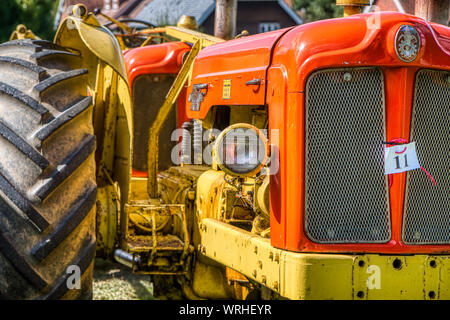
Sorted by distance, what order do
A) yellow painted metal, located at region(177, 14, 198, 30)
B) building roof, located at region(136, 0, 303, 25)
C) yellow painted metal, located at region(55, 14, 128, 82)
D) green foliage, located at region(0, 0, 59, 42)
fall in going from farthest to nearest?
building roof, located at region(136, 0, 303, 25) < green foliage, located at region(0, 0, 59, 42) < yellow painted metal, located at region(177, 14, 198, 30) < yellow painted metal, located at region(55, 14, 128, 82)

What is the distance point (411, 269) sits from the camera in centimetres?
319

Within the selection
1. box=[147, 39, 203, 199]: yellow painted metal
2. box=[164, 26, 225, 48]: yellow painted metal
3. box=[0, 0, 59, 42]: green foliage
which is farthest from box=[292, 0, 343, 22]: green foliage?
box=[147, 39, 203, 199]: yellow painted metal

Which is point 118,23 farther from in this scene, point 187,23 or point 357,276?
point 357,276

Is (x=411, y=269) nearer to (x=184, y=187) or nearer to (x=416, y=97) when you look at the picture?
(x=416, y=97)

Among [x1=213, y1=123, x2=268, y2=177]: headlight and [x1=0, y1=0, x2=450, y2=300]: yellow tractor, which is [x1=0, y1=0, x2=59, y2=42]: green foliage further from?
[x1=213, y1=123, x2=268, y2=177]: headlight

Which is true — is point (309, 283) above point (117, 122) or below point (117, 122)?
below

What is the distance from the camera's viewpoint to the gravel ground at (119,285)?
6328 mm

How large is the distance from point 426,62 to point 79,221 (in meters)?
1.70

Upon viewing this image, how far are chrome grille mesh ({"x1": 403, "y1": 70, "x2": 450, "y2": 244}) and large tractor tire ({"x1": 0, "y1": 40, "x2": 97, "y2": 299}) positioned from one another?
1472 mm

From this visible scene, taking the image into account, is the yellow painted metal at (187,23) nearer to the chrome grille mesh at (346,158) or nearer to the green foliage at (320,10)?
the chrome grille mesh at (346,158)

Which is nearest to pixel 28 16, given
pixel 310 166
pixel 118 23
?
pixel 118 23

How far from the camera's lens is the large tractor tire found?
317 cm

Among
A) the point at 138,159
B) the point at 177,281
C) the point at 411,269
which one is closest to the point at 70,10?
the point at 138,159

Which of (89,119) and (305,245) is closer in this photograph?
(305,245)
